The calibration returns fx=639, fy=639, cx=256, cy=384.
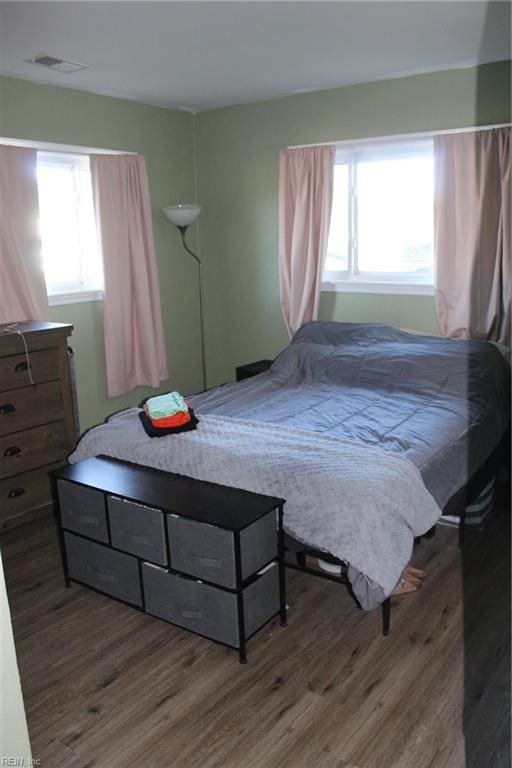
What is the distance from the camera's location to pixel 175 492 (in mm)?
2516

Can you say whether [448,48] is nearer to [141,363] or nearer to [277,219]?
[277,219]

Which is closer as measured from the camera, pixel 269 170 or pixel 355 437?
pixel 355 437

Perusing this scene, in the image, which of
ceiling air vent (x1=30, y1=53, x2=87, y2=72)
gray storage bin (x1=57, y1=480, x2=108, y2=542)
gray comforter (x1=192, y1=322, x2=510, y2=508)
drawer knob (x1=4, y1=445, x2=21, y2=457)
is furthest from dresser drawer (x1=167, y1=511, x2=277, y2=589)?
ceiling air vent (x1=30, y1=53, x2=87, y2=72)

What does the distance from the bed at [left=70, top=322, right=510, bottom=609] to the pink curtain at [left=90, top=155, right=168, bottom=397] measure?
0.99 meters

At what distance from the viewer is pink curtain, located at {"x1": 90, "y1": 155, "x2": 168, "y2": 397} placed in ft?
14.0

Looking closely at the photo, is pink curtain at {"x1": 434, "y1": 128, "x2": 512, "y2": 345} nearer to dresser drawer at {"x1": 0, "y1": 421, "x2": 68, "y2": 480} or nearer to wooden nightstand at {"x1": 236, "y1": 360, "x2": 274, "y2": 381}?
wooden nightstand at {"x1": 236, "y1": 360, "x2": 274, "y2": 381}

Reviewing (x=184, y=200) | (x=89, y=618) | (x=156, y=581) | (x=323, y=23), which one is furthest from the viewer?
(x=184, y=200)

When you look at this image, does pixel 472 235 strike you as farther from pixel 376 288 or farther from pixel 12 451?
pixel 12 451

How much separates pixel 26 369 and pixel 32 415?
252 millimetres

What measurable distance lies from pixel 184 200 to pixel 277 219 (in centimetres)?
82

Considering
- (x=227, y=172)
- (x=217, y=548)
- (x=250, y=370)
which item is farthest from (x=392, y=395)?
(x=227, y=172)

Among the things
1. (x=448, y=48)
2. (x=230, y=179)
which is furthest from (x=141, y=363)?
(x=448, y=48)

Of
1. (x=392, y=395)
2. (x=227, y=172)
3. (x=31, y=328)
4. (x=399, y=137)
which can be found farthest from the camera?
(x=227, y=172)

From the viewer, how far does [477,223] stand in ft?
12.3
